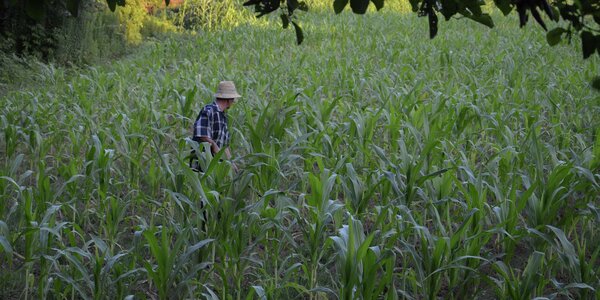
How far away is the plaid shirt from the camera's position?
19.1 feet

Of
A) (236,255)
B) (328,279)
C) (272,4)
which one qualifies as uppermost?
(272,4)

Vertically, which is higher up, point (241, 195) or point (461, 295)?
point (241, 195)

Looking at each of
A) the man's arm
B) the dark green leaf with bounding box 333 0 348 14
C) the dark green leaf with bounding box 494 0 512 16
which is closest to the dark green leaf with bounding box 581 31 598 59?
the dark green leaf with bounding box 494 0 512 16

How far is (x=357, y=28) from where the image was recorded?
19.2 meters

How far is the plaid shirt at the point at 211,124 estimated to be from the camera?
19.1 feet

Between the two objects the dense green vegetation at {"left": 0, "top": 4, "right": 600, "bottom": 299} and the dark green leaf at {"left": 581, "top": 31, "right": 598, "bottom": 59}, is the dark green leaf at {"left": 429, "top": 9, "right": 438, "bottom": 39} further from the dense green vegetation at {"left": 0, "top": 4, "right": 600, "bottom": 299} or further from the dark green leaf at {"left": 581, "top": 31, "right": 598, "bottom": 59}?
the dense green vegetation at {"left": 0, "top": 4, "right": 600, "bottom": 299}

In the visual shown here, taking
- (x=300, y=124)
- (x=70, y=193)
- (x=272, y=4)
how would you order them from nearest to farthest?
(x=272, y=4)
(x=70, y=193)
(x=300, y=124)

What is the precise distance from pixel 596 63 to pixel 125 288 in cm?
935

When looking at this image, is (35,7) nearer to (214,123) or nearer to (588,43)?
(588,43)

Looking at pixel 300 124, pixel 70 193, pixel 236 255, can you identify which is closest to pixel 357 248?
pixel 236 255

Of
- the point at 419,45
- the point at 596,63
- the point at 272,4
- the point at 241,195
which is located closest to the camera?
the point at 272,4

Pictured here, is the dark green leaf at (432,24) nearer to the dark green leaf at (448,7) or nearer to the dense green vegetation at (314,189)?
the dark green leaf at (448,7)

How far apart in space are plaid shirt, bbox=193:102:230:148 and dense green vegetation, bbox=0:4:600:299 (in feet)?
0.46

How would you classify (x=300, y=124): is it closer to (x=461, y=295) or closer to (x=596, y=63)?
(x=461, y=295)
